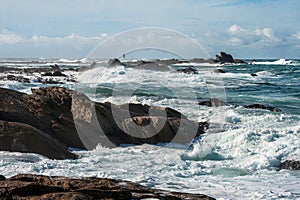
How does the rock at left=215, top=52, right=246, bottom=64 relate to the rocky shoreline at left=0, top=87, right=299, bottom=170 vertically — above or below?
above

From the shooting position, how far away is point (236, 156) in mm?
9531

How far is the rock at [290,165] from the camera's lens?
27.1 feet

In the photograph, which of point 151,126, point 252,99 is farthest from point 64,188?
point 252,99

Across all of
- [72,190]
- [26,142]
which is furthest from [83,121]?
[72,190]

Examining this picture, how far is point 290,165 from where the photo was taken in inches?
330

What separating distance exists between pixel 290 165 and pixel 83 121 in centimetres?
512

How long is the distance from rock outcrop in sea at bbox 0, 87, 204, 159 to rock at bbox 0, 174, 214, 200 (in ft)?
15.8

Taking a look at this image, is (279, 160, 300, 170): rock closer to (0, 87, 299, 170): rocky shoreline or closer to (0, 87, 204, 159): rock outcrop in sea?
(0, 87, 299, 170): rocky shoreline

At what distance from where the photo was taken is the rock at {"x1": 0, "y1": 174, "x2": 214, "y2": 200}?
3754 mm

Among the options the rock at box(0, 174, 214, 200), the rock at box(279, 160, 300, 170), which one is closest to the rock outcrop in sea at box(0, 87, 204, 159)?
the rock at box(279, 160, 300, 170)

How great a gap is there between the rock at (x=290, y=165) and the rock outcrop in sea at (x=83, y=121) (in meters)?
3.00

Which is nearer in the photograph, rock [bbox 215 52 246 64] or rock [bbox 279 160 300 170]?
rock [bbox 279 160 300 170]

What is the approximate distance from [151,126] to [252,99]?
1380cm

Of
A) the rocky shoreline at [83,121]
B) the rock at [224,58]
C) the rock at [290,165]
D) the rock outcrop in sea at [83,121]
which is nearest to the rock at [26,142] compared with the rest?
the rocky shoreline at [83,121]
